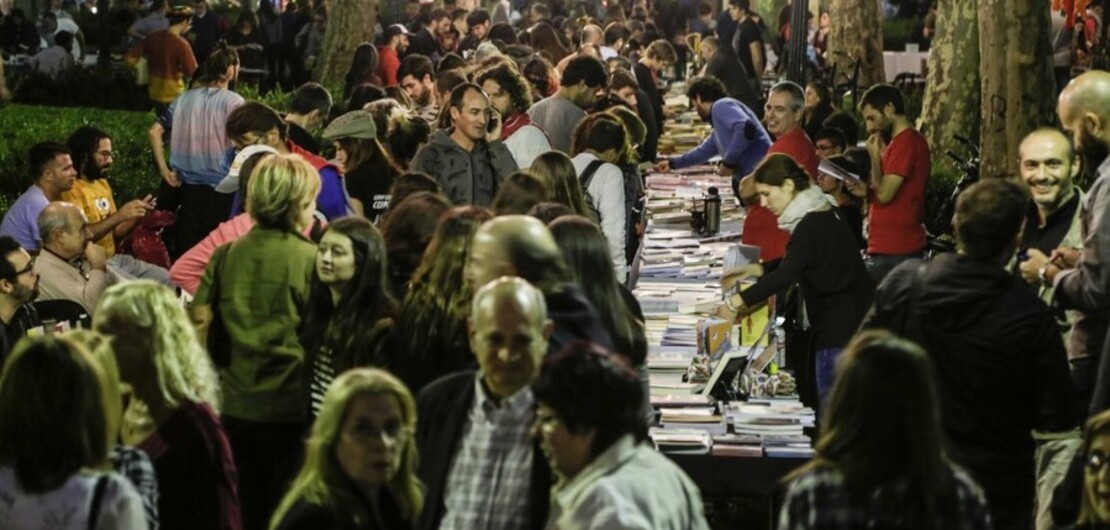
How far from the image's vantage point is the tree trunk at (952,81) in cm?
2033

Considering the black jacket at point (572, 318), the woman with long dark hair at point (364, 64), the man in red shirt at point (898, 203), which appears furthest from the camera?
the woman with long dark hair at point (364, 64)

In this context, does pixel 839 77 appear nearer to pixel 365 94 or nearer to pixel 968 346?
pixel 365 94

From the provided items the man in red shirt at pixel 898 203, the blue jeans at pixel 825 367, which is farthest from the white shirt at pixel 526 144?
the blue jeans at pixel 825 367

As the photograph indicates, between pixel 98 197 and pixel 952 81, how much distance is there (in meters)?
10.7

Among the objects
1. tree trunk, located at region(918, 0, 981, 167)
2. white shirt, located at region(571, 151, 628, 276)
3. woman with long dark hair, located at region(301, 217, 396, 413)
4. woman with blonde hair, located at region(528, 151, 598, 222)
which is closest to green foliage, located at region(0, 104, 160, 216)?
white shirt, located at region(571, 151, 628, 276)

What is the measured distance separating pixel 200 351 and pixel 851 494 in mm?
2036

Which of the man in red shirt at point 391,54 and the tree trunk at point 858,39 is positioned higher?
the man in red shirt at point 391,54

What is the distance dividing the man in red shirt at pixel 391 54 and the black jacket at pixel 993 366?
13701 millimetres

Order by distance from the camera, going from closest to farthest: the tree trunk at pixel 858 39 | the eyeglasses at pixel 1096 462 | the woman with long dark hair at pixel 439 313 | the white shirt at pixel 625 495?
the white shirt at pixel 625 495 → the eyeglasses at pixel 1096 462 → the woman with long dark hair at pixel 439 313 → the tree trunk at pixel 858 39

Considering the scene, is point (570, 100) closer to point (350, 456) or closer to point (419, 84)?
point (419, 84)

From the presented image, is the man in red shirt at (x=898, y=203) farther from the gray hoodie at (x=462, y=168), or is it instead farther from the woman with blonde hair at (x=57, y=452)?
the woman with blonde hair at (x=57, y=452)

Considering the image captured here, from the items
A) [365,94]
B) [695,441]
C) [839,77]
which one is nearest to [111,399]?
[695,441]

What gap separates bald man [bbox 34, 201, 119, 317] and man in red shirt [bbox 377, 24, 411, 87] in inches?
401

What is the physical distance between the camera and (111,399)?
18.0ft
